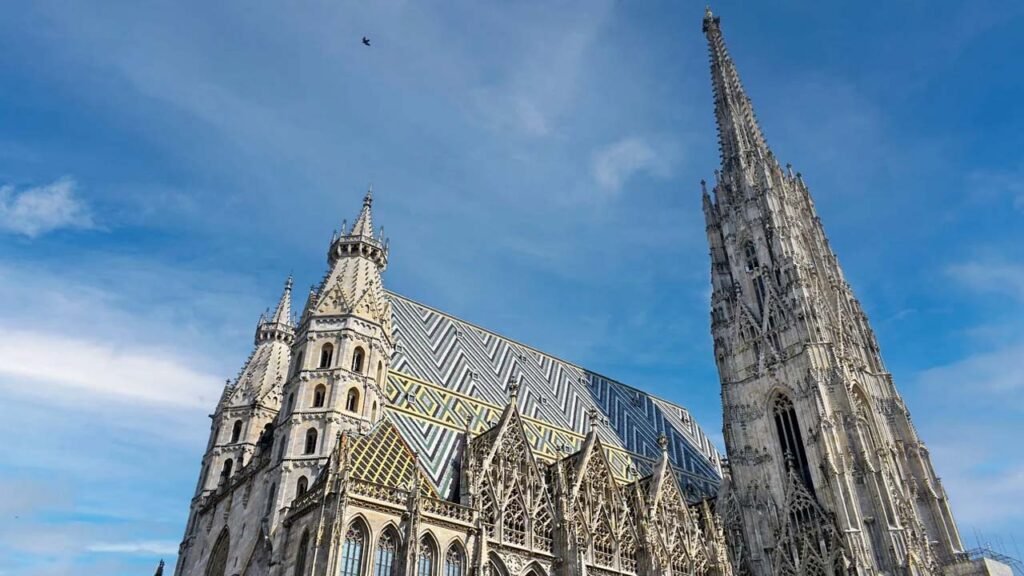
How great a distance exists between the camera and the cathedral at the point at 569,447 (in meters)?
28.0

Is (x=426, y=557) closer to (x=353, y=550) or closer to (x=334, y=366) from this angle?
(x=353, y=550)

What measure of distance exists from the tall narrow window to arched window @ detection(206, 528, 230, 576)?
26.3 feet

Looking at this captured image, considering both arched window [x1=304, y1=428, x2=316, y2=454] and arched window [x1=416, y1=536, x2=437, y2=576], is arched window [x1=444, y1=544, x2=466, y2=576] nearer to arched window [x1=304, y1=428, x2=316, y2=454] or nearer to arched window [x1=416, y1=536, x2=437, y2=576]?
arched window [x1=416, y1=536, x2=437, y2=576]

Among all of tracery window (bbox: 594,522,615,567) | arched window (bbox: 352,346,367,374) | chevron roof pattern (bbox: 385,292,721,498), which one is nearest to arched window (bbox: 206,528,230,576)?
chevron roof pattern (bbox: 385,292,721,498)

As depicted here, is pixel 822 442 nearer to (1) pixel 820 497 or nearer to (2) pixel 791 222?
(1) pixel 820 497

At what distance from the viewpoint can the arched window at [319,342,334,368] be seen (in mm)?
31781

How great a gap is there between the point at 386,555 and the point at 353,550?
1307 mm

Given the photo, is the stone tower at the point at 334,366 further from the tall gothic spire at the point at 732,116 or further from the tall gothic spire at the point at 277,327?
the tall gothic spire at the point at 732,116

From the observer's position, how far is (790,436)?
43.3 m

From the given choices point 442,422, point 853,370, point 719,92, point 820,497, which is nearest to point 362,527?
point 442,422

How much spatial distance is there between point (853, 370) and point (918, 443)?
5896 millimetres

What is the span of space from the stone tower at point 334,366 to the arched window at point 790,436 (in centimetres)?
2444

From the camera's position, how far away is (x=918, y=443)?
1753 inches

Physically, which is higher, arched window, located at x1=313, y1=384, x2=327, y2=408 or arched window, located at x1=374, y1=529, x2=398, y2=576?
arched window, located at x1=313, y1=384, x2=327, y2=408
